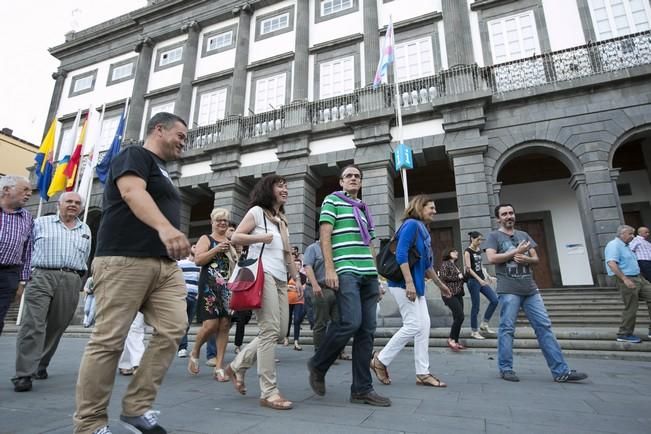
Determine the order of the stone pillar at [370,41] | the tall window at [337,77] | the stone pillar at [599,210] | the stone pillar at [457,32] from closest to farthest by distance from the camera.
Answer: the stone pillar at [599,210] < the stone pillar at [457,32] < the stone pillar at [370,41] < the tall window at [337,77]

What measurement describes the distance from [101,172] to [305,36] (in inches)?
384

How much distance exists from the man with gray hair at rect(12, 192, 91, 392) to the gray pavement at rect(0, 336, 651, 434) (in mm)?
424

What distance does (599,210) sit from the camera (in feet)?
31.8

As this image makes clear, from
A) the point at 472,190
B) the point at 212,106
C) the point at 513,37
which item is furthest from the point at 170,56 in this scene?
the point at 472,190

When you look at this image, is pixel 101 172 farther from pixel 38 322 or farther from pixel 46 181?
pixel 38 322

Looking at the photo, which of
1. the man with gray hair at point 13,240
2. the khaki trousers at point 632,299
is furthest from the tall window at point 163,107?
the khaki trousers at point 632,299

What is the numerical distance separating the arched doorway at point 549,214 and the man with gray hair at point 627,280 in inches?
245

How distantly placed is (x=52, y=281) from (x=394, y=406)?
3.70 m

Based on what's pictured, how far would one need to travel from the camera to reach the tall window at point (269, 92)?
15250mm

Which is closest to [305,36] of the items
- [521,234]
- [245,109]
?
[245,109]

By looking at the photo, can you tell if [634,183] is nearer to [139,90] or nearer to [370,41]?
[370,41]

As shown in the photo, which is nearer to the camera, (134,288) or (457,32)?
(134,288)

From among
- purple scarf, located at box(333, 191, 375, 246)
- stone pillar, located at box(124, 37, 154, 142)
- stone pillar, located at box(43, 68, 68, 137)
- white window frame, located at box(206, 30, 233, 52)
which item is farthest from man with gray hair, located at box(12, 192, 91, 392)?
stone pillar, located at box(43, 68, 68, 137)

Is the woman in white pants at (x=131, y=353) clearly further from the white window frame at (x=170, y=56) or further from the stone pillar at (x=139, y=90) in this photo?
the white window frame at (x=170, y=56)
